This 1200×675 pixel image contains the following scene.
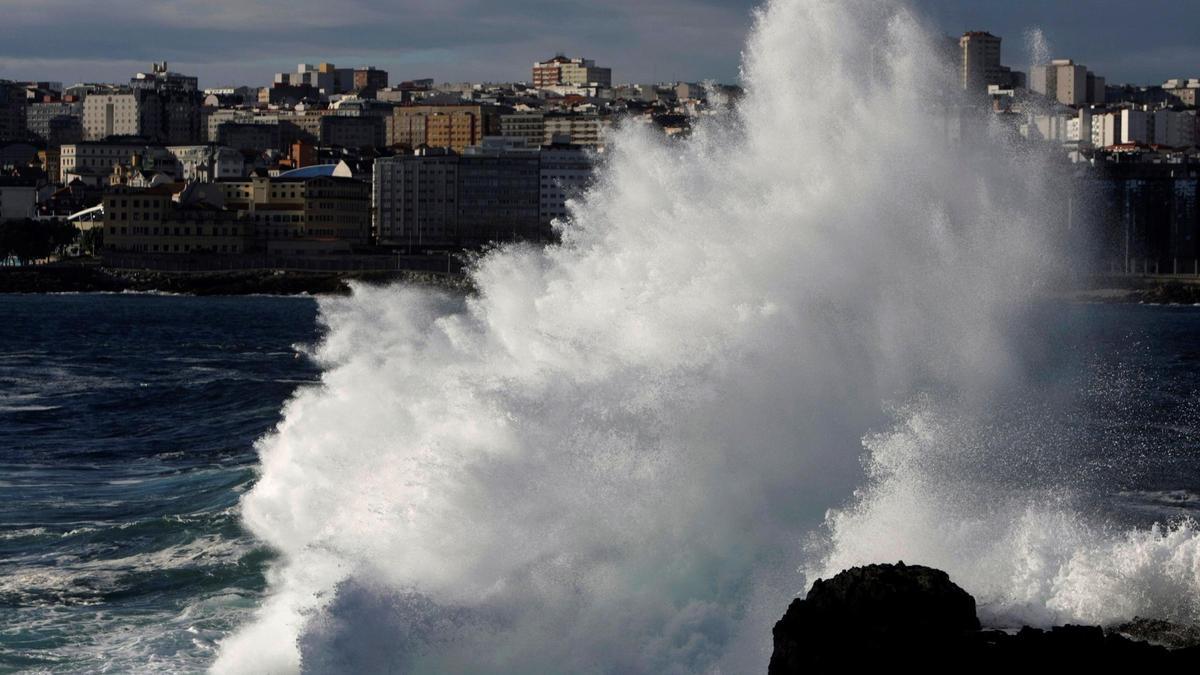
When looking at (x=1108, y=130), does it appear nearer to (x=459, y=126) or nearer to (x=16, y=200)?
(x=459, y=126)

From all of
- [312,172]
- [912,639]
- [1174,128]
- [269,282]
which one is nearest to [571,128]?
[312,172]

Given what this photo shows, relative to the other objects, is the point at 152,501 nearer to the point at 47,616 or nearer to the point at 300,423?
the point at 300,423

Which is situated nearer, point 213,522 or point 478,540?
point 478,540

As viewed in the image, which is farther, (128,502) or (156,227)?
(156,227)

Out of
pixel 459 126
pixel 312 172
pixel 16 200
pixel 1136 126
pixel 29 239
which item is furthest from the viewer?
pixel 459 126

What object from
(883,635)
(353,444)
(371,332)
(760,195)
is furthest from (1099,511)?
(371,332)

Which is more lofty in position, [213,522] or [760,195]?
[760,195]
